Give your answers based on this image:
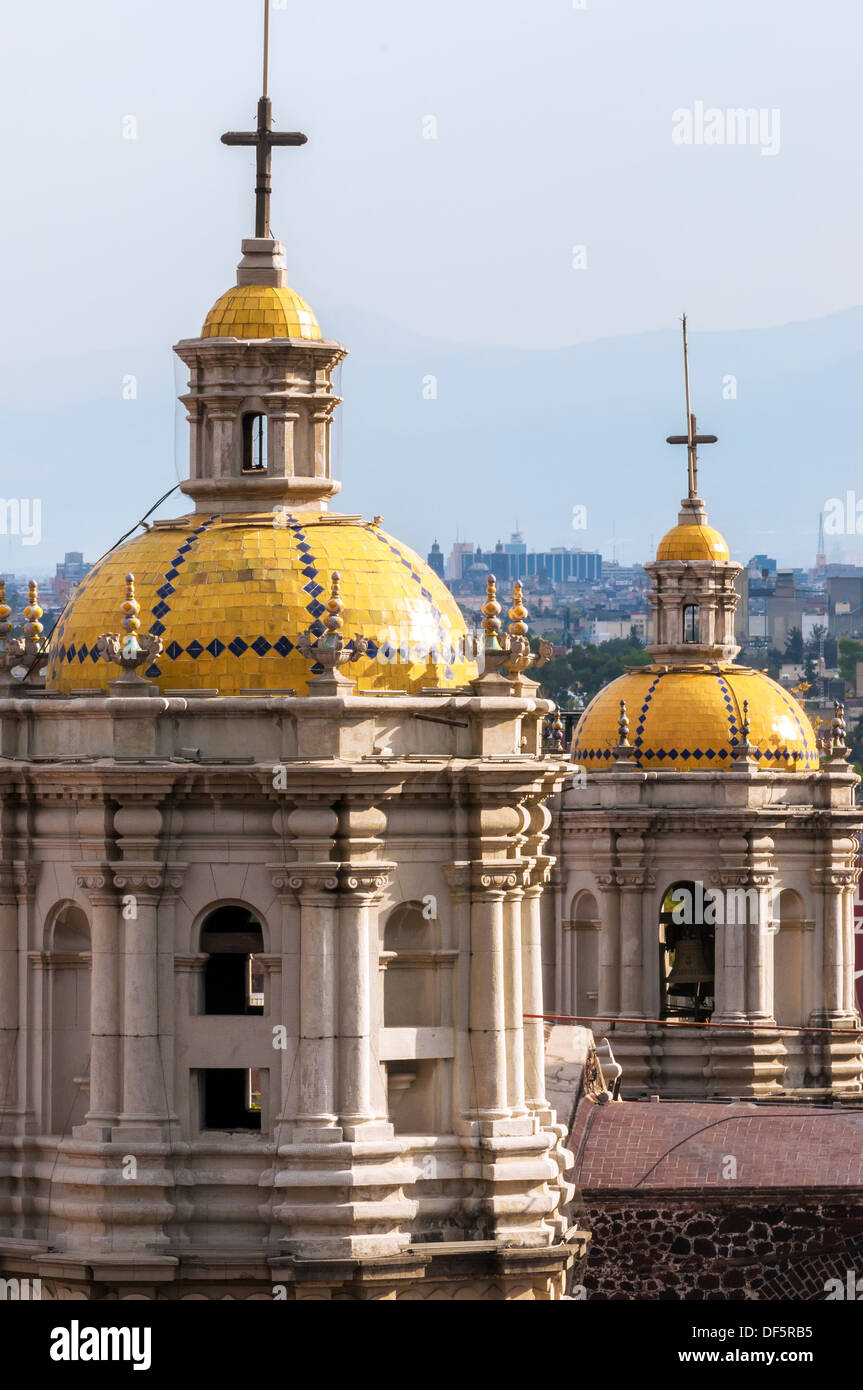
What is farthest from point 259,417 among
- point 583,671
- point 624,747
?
point 583,671

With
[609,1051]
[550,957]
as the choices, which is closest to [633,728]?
[550,957]

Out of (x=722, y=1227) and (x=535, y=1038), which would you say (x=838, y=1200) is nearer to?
(x=722, y=1227)

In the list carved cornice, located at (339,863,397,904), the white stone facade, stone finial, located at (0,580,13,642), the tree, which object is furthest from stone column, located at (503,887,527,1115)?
the tree

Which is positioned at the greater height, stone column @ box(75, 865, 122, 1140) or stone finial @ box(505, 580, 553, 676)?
stone finial @ box(505, 580, 553, 676)

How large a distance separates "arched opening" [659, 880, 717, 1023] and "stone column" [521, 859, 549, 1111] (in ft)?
80.8

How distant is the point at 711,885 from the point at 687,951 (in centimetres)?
180

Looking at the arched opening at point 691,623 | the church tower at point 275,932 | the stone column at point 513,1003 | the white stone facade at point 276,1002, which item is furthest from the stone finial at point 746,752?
the white stone facade at point 276,1002

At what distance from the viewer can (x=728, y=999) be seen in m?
77.2

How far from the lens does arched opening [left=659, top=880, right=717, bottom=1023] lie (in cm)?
7856

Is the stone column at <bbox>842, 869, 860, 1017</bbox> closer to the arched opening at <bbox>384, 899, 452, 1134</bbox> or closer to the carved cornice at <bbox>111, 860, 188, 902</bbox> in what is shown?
the arched opening at <bbox>384, 899, 452, 1134</bbox>

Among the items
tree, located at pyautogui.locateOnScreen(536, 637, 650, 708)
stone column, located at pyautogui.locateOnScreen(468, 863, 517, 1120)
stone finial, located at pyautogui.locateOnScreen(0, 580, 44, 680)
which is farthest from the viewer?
tree, located at pyautogui.locateOnScreen(536, 637, 650, 708)

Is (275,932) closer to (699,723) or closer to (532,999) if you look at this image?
(532,999)

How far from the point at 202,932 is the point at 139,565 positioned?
4.48m

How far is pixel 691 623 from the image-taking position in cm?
8169
